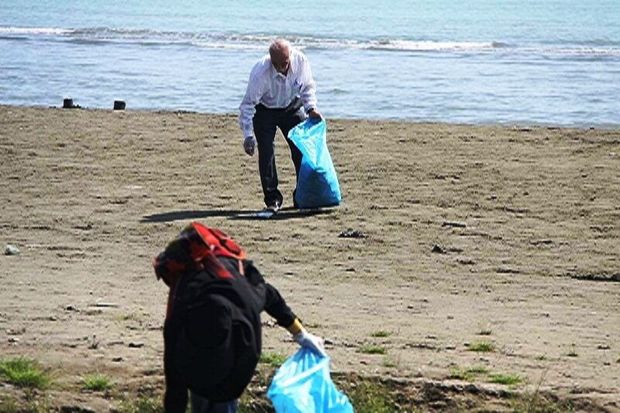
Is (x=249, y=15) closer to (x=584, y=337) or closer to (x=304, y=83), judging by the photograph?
(x=304, y=83)

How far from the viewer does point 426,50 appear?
38.7 metres

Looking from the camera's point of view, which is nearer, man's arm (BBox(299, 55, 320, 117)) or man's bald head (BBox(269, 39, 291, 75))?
man's bald head (BBox(269, 39, 291, 75))

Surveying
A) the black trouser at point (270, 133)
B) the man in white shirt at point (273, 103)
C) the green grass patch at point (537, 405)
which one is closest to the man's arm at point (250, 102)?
the man in white shirt at point (273, 103)

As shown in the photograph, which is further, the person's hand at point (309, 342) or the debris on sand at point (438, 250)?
the debris on sand at point (438, 250)

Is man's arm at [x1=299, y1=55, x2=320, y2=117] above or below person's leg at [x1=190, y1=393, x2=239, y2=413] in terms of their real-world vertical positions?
below

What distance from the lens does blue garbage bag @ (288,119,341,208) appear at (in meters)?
13.5

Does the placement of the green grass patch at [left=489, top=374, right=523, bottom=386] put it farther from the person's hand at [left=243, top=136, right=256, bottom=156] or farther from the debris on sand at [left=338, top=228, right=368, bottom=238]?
the person's hand at [left=243, top=136, right=256, bottom=156]

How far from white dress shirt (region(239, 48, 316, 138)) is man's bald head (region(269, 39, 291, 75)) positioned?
0.07m

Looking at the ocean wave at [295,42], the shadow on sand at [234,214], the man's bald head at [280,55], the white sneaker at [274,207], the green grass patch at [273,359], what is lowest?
the ocean wave at [295,42]

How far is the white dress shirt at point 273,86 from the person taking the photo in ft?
43.2

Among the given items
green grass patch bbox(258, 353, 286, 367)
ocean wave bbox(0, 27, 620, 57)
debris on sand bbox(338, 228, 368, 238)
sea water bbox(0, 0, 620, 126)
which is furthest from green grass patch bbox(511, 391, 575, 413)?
ocean wave bbox(0, 27, 620, 57)

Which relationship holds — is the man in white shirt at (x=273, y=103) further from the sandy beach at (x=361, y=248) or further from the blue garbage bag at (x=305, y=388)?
the blue garbage bag at (x=305, y=388)

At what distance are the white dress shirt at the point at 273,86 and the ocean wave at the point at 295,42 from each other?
2358 cm

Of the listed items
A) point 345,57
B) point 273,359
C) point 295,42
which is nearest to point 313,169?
point 273,359
